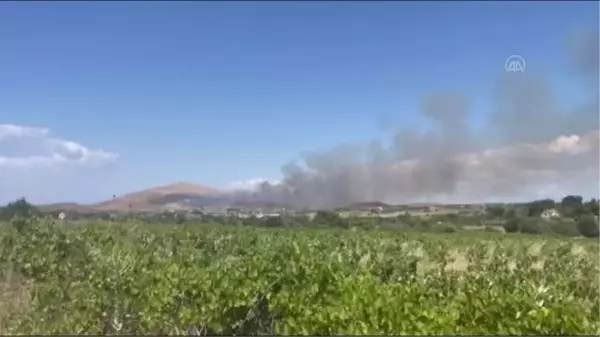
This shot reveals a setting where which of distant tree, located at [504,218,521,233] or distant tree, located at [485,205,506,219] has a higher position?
distant tree, located at [485,205,506,219]

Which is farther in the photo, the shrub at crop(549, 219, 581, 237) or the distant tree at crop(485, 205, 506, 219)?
the distant tree at crop(485, 205, 506, 219)

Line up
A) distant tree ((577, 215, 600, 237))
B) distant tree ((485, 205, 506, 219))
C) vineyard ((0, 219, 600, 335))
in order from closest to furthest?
vineyard ((0, 219, 600, 335)) → distant tree ((577, 215, 600, 237)) → distant tree ((485, 205, 506, 219))

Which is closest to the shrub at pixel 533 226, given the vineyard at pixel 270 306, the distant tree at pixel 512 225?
the distant tree at pixel 512 225

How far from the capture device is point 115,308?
8.10 m

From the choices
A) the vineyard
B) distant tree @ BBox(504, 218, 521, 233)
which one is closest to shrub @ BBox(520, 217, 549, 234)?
distant tree @ BBox(504, 218, 521, 233)

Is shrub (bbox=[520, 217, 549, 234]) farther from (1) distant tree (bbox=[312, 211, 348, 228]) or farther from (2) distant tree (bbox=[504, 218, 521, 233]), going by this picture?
(1) distant tree (bbox=[312, 211, 348, 228])

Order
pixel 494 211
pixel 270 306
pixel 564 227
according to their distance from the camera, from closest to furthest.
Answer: pixel 270 306, pixel 564 227, pixel 494 211

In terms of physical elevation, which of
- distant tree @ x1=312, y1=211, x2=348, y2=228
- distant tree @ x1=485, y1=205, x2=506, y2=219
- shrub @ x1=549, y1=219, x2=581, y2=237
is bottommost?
shrub @ x1=549, y1=219, x2=581, y2=237

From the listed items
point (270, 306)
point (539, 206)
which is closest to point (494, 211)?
point (539, 206)

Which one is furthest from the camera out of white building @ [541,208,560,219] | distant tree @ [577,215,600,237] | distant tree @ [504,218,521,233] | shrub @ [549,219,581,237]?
white building @ [541,208,560,219]

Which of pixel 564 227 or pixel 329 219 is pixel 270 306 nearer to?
pixel 329 219

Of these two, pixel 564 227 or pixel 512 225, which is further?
pixel 512 225

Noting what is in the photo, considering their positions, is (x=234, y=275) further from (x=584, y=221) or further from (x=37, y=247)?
(x=584, y=221)

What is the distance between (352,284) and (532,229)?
180 feet
